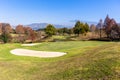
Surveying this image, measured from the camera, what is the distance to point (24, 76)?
596 inches

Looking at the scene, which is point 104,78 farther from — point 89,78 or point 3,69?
point 3,69

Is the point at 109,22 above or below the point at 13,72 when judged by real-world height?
above

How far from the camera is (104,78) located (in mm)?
11625

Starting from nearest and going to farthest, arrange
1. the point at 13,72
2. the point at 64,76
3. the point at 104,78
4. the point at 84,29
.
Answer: the point at 104,78 < the point at 64,76 < the point at 13,72 < the point at 84,29

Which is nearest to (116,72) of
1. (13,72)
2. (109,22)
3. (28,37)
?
(13,72)

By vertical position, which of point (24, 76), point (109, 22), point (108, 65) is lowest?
point (24, 76)

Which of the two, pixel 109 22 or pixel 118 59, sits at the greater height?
pixel 109 22

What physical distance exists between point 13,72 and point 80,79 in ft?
22.5

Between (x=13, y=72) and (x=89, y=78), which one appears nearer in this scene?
(x=89, y=78)

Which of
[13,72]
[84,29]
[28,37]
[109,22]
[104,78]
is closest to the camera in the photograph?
[104,78]

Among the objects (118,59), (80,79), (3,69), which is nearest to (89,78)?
Answer: (80,79)

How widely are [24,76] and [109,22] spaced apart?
194 ft

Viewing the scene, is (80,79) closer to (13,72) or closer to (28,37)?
(13,72)

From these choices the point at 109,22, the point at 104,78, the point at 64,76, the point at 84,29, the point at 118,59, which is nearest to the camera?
the point at 104,78
